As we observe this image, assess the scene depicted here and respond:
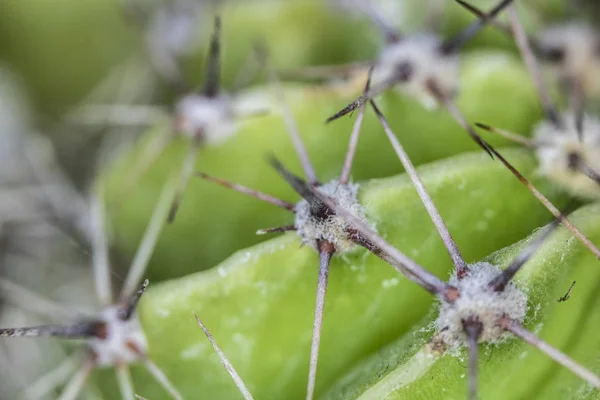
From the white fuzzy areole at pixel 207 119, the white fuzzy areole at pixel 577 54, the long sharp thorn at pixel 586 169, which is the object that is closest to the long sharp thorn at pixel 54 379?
the white fuzzy areole at pixel 207 119

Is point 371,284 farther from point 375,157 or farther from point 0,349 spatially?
point 0,349

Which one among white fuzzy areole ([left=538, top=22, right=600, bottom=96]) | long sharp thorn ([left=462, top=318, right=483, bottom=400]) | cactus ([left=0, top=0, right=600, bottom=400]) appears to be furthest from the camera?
white fuzzy areole ([left=538, top=22, right=600, bottom=96])

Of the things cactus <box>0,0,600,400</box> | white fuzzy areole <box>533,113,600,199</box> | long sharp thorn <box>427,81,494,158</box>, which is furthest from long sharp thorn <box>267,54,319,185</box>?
white fuzzy areole <box>533,113,600,199</box>

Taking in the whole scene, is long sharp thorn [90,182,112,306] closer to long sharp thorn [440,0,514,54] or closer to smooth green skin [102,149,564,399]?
smooth green skin [102,149,564,399]

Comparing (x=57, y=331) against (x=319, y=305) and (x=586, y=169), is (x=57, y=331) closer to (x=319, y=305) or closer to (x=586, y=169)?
(x=319, y=305)

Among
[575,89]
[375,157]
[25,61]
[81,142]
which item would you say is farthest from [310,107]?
[25,61]

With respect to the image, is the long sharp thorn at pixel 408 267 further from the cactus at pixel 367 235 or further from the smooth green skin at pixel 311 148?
the smooth green skin at pixel 311 148
